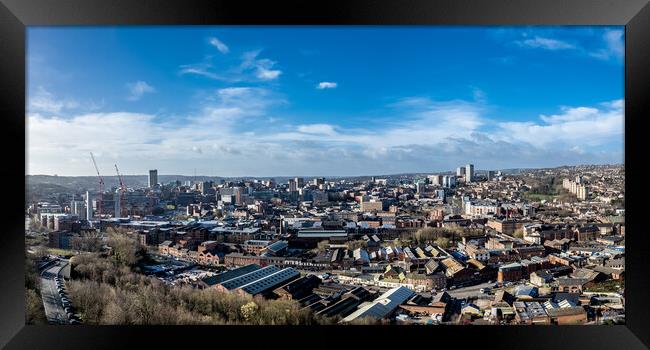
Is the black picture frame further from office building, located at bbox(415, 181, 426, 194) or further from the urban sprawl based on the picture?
office building, located at bbox(415, 181, 426, 194)

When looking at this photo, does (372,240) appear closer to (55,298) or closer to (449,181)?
(449,181)

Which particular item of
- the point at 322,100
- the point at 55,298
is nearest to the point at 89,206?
the point at 55,298

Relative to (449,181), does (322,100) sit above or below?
above

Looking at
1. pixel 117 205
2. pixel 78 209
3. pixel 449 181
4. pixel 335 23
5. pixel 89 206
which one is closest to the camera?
pixel 335 23

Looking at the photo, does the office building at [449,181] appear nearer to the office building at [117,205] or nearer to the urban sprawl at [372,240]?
the urban sprawl at [372,240]

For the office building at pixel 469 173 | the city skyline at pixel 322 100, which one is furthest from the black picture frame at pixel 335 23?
the office building at pixel 469 173

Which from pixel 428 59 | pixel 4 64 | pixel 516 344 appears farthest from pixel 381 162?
pixel 4 64

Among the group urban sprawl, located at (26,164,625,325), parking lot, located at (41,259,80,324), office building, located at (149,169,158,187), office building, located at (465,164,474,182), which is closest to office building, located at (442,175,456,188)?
urban sprawl, located at (26,164,625,325)
